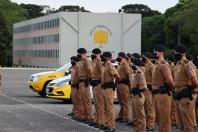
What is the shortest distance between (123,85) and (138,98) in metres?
3.87

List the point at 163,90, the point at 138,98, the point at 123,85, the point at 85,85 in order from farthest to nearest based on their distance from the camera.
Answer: the point at 123,85 < the point at 85,85 < the point at 138,98 < the point at 163,90

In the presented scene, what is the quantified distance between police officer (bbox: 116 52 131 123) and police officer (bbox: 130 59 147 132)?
3.39 m

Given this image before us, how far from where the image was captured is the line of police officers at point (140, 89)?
11.9 m

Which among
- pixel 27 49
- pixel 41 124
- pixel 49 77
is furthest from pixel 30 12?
pixel 41 124

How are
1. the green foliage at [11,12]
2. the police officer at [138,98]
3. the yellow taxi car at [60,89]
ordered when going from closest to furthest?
the police officer at [138,98] < the yellow taxi car at [60,89] < the green foliage at [11,12]

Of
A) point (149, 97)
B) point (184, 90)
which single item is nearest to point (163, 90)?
point (184, 90)

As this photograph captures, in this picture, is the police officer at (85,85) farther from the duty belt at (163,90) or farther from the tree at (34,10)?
the tree at (34,10)

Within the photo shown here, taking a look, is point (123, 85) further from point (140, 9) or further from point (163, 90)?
point (140, 9)

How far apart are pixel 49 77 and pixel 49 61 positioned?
218 feet

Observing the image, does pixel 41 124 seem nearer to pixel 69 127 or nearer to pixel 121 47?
pixel 69 127

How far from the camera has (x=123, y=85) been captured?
17562 millimetres

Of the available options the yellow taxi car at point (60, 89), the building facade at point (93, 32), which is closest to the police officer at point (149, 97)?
the yellow taxi car at point (60, 89)

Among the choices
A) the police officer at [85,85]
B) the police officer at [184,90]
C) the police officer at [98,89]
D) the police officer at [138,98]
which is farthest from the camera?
the police officer at [85,85]

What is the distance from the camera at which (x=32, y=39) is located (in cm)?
10625
